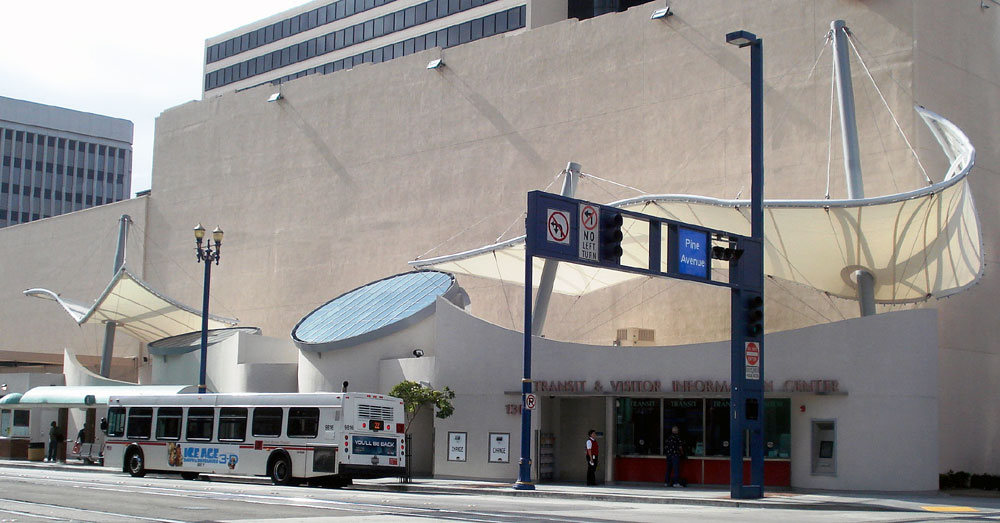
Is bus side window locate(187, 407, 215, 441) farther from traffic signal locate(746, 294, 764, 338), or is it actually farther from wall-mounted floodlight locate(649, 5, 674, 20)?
wall-mounted floodlight locate(649, 5, 674, 20)

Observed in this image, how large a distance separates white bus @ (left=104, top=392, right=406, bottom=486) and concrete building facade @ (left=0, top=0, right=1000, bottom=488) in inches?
242

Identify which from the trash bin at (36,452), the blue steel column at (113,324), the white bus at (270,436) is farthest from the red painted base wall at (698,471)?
the blue steel column at (113,324)

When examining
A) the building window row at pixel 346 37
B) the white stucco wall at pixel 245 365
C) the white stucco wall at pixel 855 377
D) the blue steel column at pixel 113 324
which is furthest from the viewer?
the building window row at pixel 346 37

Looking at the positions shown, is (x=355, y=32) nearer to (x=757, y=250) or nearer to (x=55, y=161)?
(x=757, y=250)

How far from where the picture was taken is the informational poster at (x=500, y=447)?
34.5m

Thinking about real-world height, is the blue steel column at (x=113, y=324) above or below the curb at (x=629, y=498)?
above

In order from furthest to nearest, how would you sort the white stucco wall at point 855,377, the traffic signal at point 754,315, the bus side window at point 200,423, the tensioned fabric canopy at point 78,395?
1. the tensioned fabric canopy at point 78,395
2. the bus side window at point 200,423
3. the white stucco wall at point 855,377
4. the traffic signal at point 754,315

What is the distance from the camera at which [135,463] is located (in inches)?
1346

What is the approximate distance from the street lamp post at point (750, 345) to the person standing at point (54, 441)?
96.3 ft

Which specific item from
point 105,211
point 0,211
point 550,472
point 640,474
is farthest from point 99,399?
point 0,211

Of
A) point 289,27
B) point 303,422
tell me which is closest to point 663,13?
point 303,422

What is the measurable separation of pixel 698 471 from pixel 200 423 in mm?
14492

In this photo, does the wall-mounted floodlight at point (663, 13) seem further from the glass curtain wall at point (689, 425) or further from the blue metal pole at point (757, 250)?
the blue metal pole at point (757, 250)

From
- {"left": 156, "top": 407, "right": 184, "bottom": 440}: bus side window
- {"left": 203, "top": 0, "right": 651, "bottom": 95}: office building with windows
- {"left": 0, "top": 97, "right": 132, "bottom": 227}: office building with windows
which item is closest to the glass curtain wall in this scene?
{"left": 156, "top": 407, "right": 184, "bottom": 440}: bus side window
